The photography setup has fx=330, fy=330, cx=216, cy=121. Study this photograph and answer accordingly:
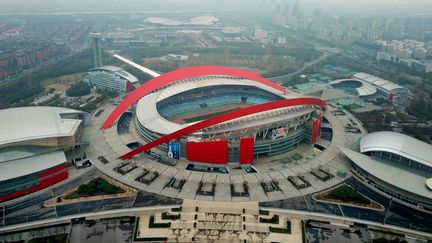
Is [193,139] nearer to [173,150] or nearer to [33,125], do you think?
[173,150]

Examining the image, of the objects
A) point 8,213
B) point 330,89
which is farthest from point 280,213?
point 330,89

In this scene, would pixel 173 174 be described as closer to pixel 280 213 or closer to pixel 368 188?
pixel 280 213

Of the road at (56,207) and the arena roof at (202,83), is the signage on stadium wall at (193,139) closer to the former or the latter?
the road at (56,207)

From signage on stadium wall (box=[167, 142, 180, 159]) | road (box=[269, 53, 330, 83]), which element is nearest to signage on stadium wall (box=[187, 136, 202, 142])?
signage on stadium wall (box=[167, 142, 180, 159])

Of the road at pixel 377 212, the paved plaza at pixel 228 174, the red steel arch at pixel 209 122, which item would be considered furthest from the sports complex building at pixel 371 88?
the road at pixel 377 212

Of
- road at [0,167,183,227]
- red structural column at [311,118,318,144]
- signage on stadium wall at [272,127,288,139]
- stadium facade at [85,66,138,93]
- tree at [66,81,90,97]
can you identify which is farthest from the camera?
stadium facade at [85,66,138,93]

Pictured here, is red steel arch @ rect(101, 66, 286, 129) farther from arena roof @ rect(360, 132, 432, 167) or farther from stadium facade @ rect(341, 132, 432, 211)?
stadium facade @ rect(341, 132, 432, 211)
